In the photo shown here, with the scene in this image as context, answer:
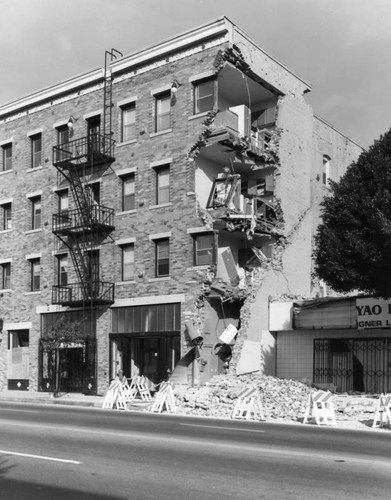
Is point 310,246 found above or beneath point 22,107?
beneath

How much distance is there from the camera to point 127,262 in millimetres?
30484

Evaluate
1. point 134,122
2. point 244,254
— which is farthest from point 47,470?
point 134,122

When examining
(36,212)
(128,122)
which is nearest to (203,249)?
(128,122)

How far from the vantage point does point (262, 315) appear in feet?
92.7

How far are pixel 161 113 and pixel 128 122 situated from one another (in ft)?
6.57

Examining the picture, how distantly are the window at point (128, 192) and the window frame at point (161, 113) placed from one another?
2.59 m

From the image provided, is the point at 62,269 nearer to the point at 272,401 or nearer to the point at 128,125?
the point at 128,125

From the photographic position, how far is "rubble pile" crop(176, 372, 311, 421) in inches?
789

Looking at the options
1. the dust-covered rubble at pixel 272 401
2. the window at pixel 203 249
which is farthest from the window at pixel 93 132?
the dust-covered rubble at pixel 272 401

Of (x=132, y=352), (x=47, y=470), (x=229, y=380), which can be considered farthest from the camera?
(x=132, y=352)

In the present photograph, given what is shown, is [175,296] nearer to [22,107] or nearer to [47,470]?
[22,107]

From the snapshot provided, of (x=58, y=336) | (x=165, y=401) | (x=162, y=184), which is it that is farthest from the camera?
(x=162, y=184)

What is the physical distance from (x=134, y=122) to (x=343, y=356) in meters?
13.9

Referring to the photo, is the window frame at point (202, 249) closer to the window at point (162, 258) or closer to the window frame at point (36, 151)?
the window at point (162, 258)
